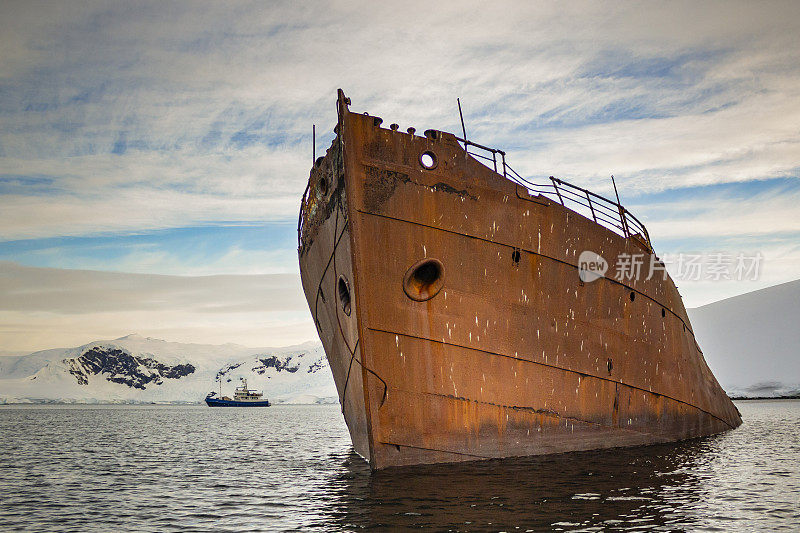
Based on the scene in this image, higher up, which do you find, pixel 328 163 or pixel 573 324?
pixel 328 163

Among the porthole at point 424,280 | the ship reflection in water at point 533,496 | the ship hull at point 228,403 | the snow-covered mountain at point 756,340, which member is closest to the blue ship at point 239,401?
the ship hull at point 228,403

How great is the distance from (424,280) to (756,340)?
11990 centimetres

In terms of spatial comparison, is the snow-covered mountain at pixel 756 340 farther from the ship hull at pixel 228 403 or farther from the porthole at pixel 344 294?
the porthole at pixel 344 294

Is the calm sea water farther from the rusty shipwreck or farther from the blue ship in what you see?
the blue ship

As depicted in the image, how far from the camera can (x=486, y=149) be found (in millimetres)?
12430

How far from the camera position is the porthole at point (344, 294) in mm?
11706

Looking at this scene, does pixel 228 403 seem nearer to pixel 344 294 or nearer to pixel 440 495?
pixel 344 294

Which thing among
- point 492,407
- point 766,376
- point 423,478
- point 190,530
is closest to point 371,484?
point 423,478

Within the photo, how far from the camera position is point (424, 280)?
1123cm

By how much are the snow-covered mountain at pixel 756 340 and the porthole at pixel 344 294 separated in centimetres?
10168

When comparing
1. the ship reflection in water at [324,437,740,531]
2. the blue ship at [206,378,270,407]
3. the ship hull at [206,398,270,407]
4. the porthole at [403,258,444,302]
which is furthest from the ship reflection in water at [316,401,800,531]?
the blue ship at [206,378,270,407]

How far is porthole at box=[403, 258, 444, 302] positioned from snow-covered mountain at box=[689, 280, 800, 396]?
102 meters

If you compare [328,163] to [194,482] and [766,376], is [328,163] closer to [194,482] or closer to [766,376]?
[194,482]

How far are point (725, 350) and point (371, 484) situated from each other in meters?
118
